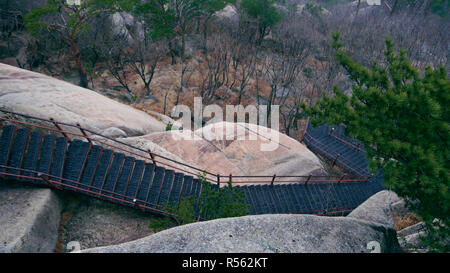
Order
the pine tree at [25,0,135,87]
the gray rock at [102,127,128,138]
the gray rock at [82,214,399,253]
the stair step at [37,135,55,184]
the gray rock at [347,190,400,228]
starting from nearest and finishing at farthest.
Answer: the gray rock at [82,214,399,253] < the stair step at [37,135,55,184] < the gray rock at [347,190,400,228] < the gray rock at [102,127,128,138] < the pine tree at [25,0,135,87]

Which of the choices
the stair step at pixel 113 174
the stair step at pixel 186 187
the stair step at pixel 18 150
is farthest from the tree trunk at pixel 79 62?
the stair step at pixel 186 187

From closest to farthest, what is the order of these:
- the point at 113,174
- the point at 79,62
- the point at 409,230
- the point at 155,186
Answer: the point at 113,174 < the point at 155,186 < the point at 409,230 < the point at 79,62

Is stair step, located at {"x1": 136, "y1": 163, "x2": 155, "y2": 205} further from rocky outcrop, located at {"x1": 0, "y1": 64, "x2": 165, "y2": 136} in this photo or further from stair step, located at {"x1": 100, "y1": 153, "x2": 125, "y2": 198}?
rocky outcrop, located at {"x1": 0, "y1": 64, "x2": 165, "y2": 136}

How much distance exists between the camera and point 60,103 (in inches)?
513

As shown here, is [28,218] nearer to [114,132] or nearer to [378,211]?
[114,132]

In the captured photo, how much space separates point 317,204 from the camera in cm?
1386

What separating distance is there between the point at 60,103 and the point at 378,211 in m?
15.7

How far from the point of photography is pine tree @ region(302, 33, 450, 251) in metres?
6.71

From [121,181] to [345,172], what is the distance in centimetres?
1619

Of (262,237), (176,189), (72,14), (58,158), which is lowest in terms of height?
(176,189)

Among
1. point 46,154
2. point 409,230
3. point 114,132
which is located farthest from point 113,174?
point 409,230

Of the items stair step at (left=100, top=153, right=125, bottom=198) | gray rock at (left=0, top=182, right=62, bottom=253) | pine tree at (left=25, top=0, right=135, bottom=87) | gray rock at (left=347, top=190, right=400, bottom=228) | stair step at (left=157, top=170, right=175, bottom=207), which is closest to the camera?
gray rock at (left=0, top=182, right=62, bottom=253)

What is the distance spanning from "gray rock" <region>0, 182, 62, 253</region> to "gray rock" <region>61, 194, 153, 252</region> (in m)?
0.44

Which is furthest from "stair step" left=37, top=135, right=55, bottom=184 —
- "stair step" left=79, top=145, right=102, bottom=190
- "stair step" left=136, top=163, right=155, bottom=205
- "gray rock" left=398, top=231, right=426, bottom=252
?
"gray rock" left=398, top=231, right=426, bottom=252
